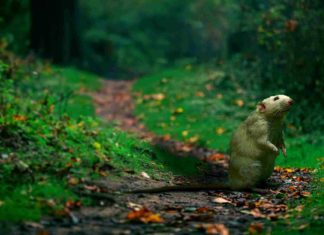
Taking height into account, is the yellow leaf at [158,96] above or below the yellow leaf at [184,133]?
above

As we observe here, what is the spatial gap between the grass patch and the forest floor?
0.42 metres

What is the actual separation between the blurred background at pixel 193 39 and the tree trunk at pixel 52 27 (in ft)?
0.12

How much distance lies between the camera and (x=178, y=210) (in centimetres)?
742

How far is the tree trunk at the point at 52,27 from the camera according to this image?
24531 millimetres

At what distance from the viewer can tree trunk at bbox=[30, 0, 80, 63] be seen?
2453 centimetres

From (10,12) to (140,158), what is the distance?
1294 cm

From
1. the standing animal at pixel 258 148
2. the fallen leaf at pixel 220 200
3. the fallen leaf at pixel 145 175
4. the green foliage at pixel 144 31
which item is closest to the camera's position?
the fallen leaf at pixel 220 200

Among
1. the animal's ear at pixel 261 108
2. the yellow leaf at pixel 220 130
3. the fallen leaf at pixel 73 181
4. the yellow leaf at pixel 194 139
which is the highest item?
the animal's ear at pixel 261 108

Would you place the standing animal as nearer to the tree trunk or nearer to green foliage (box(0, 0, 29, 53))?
the tree trunk

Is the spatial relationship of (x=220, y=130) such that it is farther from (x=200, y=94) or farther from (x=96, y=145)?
(x=96, y=145)

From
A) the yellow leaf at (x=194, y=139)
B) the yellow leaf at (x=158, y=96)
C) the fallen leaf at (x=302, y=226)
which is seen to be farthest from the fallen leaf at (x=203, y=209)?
the yellow leaf at (x=158, y=96)

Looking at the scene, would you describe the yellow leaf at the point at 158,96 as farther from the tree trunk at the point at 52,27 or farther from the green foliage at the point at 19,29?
the green foliage at the point at 19,29

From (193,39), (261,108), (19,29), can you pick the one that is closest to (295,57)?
(261,108)

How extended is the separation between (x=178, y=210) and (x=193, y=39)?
28563mm
